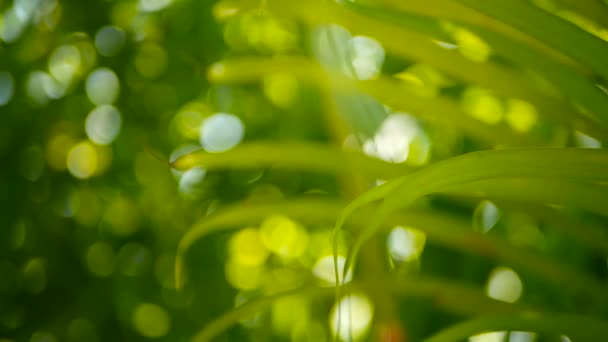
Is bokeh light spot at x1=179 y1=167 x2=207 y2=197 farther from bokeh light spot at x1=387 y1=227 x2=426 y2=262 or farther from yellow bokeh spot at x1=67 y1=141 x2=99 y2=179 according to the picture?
bokeh light spot at x1=387 y1=227 x2=426 y2=262

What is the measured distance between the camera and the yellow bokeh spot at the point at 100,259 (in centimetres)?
79

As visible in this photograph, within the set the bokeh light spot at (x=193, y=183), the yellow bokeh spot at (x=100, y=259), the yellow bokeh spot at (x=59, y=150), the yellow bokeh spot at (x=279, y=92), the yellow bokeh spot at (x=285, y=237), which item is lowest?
the yellow bokeh spot at (x=285, y=237)

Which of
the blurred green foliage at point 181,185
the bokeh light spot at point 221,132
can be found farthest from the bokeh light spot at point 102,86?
the bokeh light spot at point 221,132

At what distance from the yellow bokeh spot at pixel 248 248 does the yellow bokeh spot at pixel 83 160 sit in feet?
0.65

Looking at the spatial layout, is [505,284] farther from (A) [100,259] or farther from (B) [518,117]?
(A) [100,259]

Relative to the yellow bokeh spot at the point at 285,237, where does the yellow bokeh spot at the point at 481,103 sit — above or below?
above

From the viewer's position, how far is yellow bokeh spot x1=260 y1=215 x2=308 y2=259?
0.86 metres

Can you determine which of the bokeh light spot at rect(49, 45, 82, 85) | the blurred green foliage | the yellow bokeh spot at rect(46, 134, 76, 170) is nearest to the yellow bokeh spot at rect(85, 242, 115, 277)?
the blurred green foliage

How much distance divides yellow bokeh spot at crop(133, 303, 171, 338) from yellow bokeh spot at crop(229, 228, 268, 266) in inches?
4.5

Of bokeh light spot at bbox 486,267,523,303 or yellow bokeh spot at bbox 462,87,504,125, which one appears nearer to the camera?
bokeh light spot at bbox 486,267,523,303

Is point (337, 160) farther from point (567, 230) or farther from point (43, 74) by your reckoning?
point (43, 74)

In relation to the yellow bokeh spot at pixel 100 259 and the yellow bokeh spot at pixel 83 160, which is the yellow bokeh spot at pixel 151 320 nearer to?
the yellow bokeh spot at pixel 100 259

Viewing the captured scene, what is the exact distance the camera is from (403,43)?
1.15 feet

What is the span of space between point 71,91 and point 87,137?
0.06 meters
